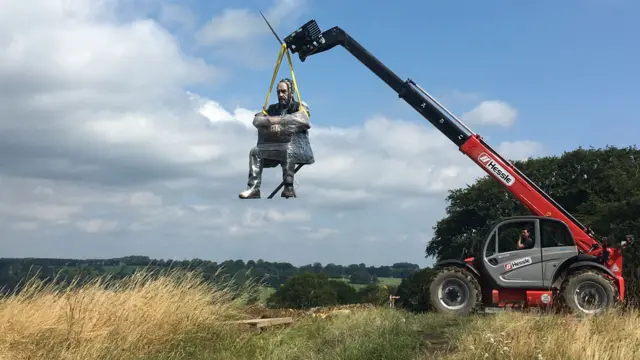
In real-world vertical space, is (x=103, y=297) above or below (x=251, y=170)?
below

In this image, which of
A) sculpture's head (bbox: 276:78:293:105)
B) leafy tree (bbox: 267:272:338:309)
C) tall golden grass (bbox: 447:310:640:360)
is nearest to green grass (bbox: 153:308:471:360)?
tall golden grass (bbox: 447:310:640:360)

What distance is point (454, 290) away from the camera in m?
13.3

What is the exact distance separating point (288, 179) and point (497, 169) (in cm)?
846

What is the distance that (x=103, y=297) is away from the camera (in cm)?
900

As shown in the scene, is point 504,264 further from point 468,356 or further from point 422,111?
point 468,356

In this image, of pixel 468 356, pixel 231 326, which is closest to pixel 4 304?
pixel 231 326

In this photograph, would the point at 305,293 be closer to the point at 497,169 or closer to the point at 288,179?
the point at 497,169

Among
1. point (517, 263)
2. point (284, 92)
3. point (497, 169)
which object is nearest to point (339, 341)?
point (284, 92)

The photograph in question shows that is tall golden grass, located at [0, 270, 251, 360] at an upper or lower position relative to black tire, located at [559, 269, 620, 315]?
lower

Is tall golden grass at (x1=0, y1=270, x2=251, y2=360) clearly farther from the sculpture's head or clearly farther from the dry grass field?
the sculpture's head

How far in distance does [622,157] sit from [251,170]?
116ft

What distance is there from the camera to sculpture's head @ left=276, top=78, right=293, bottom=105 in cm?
802

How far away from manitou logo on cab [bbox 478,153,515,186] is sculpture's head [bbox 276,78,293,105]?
7.98 metres

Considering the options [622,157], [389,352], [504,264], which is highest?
[622,157]
